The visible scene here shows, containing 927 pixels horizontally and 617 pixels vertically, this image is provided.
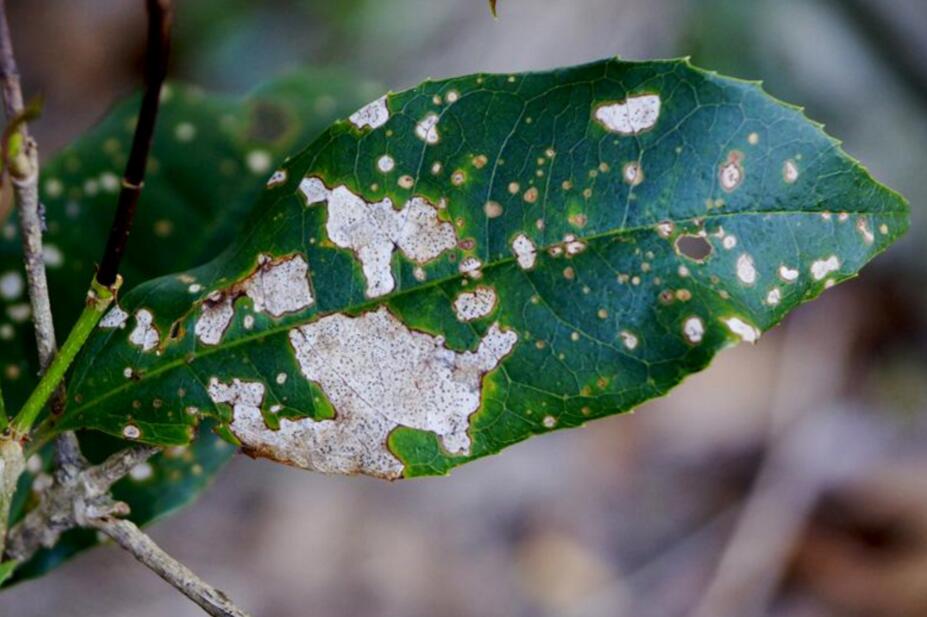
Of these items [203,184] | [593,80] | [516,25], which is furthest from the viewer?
[516,25]

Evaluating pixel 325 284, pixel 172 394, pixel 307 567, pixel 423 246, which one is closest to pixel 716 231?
pixel 423 246

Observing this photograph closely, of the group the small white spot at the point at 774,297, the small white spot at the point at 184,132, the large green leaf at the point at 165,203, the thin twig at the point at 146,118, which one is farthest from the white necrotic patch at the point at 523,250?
the small white spot at the point at 184,132

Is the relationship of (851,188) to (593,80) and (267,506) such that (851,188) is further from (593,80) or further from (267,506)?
(267,506)

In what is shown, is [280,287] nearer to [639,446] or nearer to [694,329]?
[694,329]

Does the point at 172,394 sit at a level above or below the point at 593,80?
below

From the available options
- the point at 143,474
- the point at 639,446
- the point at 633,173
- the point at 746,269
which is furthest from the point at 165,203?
the point at 639,446

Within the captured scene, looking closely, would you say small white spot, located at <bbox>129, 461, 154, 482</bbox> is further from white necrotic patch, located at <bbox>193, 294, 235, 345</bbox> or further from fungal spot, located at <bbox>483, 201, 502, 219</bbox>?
fungal spot, located at <bbox>483, 201, 502, 219</bbox>

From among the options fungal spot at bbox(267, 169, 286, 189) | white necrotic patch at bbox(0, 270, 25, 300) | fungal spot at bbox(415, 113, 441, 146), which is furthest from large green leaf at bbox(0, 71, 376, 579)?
fungal spot at bbox(415, 113, 441, 146)
